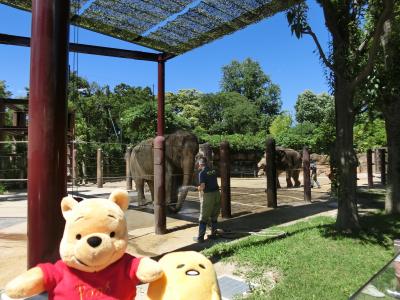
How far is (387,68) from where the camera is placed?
358 inches

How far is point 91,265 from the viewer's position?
265 cm

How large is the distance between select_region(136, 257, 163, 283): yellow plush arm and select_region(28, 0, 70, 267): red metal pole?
38.3 inches

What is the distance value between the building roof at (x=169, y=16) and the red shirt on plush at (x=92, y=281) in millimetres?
5538

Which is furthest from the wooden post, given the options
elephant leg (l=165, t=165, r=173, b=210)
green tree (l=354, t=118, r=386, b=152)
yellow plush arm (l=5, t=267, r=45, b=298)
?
green tree (l=354, t=118, r=386, b=152)

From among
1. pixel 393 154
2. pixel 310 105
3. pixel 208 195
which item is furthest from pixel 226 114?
pixel 208 195

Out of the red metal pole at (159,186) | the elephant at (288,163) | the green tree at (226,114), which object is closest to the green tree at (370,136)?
the elephant at (288,163)

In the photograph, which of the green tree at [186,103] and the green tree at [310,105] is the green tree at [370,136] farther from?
the green tree at [310,105]

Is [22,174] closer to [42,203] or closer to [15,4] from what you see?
[15,4]

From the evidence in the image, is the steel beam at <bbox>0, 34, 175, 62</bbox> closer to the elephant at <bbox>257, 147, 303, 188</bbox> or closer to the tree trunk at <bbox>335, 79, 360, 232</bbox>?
the tree trunk at <bbox>335, 79, 360, 232</bbox>

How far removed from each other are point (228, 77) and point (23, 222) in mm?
57349

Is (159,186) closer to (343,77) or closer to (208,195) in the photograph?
(208,195)

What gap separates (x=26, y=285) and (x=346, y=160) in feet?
21.0

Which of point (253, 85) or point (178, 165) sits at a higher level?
point (253, 85)

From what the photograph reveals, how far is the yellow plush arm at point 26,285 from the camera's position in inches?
99.1
